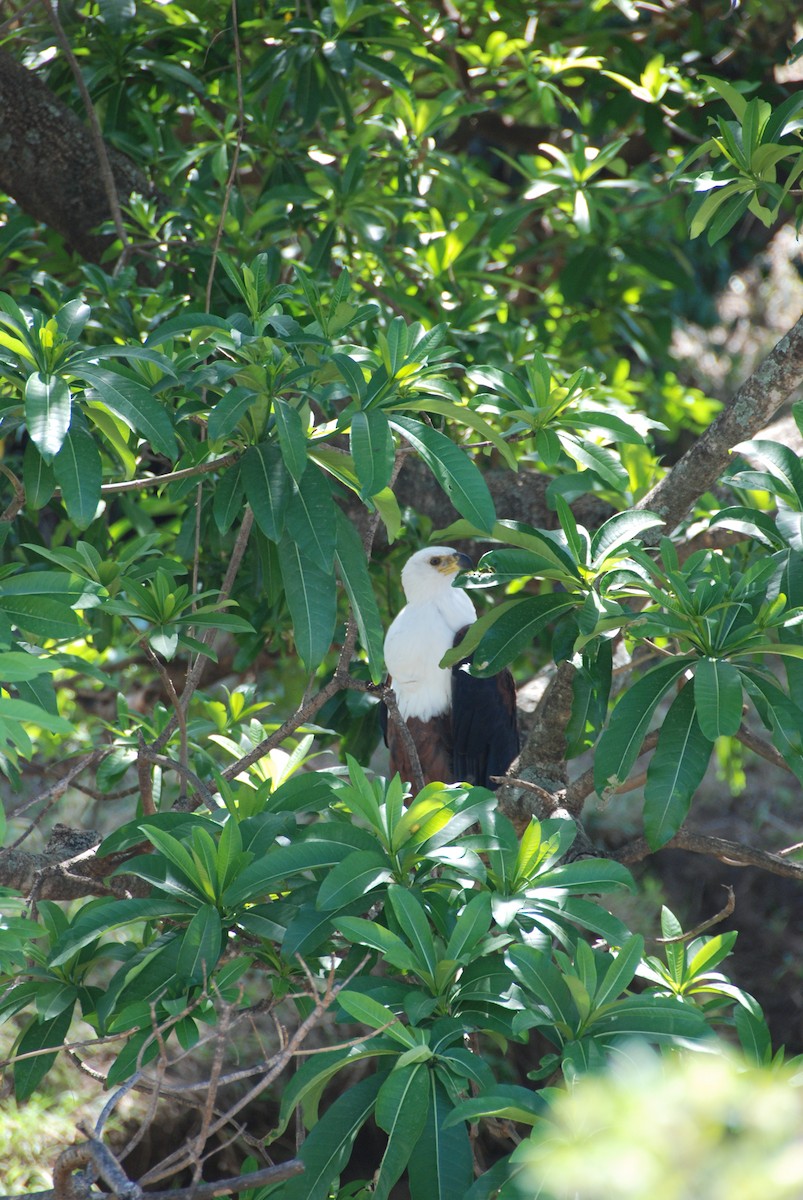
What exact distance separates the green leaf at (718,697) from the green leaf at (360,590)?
0.54 m

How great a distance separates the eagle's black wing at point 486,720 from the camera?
3029 millimetres

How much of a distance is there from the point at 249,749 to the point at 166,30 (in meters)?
2.20

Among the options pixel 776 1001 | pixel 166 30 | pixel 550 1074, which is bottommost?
pixel 776 1001

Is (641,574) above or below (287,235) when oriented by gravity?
below

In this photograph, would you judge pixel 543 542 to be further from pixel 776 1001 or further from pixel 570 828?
pixel 776 1001

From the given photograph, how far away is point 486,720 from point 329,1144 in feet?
5.63

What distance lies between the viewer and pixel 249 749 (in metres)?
2.43

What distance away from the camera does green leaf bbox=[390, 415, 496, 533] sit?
1651 mm

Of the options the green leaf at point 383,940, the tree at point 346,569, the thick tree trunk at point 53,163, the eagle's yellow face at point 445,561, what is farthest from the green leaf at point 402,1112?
the thick tree trunk at point 53,163

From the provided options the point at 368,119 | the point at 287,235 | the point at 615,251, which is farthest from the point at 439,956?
the point at 615,251

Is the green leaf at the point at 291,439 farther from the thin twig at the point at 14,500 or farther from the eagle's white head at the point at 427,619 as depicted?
the eagle's white head at the point at 427,619

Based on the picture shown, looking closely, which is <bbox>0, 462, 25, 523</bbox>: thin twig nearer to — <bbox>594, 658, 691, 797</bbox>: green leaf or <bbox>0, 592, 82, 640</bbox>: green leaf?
<bbox>0, 592, 82, 640</bbox>: green leaf

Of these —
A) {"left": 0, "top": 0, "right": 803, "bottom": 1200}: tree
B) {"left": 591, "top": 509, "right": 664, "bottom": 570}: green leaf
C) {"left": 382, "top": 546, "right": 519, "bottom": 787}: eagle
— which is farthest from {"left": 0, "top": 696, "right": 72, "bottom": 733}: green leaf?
{"left": 382, "top": 546, "right": 519, "bottom": 787}: eagle

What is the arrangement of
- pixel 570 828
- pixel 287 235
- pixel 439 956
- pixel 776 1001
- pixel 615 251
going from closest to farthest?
pixel 439 956, pixel 570 828, pixel 287 235, pixel 615 251, pixel 776 1001
